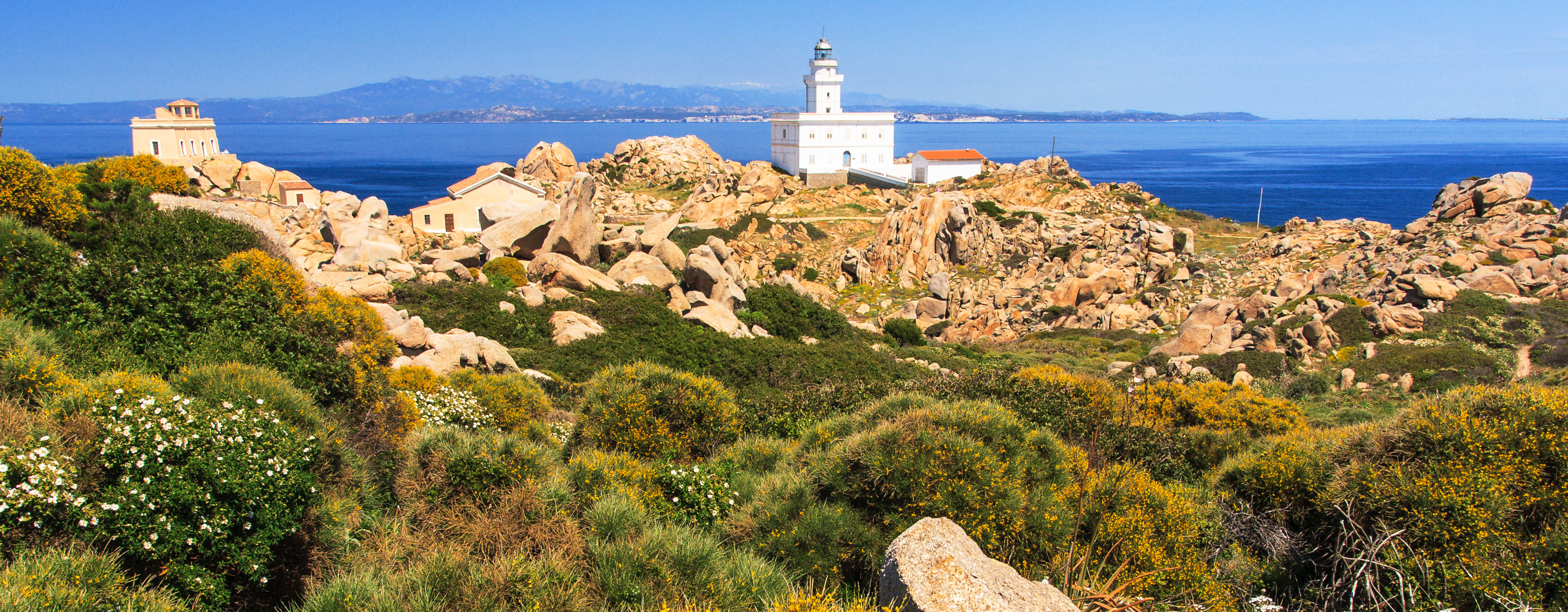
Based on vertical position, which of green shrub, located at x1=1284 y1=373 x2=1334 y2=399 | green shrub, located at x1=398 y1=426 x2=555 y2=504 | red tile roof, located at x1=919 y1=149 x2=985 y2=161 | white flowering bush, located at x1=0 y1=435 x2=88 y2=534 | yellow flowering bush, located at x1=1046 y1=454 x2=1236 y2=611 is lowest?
green shrub, located at x1=1284 y1=373 x2=1334 y2=399

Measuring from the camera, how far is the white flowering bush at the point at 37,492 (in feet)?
16.6

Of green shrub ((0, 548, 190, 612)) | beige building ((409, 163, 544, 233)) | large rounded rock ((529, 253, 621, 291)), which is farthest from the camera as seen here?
beige building ((409, 163, 544, 233))

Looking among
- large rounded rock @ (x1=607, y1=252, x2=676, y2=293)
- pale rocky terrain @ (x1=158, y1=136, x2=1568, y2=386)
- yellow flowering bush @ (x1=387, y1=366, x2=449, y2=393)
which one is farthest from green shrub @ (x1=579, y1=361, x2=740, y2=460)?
large rounded rock @ (x1=607, y1=252, x2=676, y2=293)

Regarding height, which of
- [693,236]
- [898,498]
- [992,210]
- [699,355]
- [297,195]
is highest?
[297,195]

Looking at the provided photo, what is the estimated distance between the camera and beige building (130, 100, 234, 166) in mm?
48312

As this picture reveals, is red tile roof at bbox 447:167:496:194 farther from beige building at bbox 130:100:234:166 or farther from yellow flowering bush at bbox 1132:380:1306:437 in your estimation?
yellow flowering bush at bbox 1132:380:1306:437

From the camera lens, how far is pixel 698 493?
26.3 ft

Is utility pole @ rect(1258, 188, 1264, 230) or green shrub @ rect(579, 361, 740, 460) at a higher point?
utility pole @ rect(1258, 188, 1264, 230)

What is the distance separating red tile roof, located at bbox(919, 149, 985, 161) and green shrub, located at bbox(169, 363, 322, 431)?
2354 inches

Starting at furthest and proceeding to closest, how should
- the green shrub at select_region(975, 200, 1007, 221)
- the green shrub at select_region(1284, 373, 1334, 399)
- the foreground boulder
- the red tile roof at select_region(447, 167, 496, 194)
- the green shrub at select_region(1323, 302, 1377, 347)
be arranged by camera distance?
1. the green shrub at select_region(975, 200, 1007, 221)
2. the red tile roof at select_region(447, 167, 496, 194)
3. the green shrub at select_region(1323, 302, 1377, 347)
4. the green shrub at select_region(1284, 373, 1334, 399)
5. the foreground boulder

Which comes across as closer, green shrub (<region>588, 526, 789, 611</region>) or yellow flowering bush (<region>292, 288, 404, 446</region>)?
green shrub (<region>588, 526, 789, 611</region>)

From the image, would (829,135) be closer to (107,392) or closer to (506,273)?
(506,273)

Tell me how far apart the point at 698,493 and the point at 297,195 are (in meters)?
40.9

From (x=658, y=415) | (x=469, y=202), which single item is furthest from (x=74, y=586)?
(x=469, y=202)
